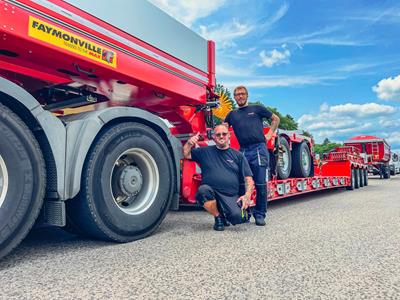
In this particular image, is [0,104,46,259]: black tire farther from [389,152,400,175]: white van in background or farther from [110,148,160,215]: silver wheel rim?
[389,152,400,175]: white van in background

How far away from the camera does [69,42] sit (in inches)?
101

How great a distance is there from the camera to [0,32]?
2186 millimetres

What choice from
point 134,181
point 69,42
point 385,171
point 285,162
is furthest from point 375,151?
point 69,42

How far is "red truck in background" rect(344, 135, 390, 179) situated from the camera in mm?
17703

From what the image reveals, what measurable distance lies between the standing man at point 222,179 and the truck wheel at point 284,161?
233 centimetres

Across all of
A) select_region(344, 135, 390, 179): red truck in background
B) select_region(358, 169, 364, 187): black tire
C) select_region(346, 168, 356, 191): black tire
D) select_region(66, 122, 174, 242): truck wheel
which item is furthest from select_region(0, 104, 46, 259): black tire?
select_region(344, 135, 390, 179): red truck in background

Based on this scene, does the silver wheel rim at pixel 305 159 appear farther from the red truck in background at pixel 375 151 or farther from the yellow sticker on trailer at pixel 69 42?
A: the red truck in background at pixel 375 151

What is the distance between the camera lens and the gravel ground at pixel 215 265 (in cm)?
182

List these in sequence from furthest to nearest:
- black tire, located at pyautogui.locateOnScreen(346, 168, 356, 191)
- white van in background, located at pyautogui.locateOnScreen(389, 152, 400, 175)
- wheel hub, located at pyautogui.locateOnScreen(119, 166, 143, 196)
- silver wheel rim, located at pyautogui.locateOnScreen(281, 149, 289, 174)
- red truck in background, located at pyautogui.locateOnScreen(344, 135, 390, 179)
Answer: white van in background, located at pyautogui.locateOnScreen(389, 152, 400, 175), red truck in background, located at pyautogui.locateOnScreen(344, 135, 390, 179), black tire, located at pyautogui.locateOnScreen(346, 168, 356, 191), silver wheel rim, located at pyautogui.locateOnScreen(281, 149, 289, 174), wheel hub, located at pyautogui.locateOnScreen(119, 166, 143, 196)

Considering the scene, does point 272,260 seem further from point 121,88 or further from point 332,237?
point 121,88

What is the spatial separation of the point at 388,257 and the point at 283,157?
377 centimetres

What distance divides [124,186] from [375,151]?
17.6m

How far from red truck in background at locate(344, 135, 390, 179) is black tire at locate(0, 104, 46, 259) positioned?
18.0 m

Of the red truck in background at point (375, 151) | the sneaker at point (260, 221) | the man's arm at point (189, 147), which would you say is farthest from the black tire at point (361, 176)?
the man's arm at point (189, 147)
